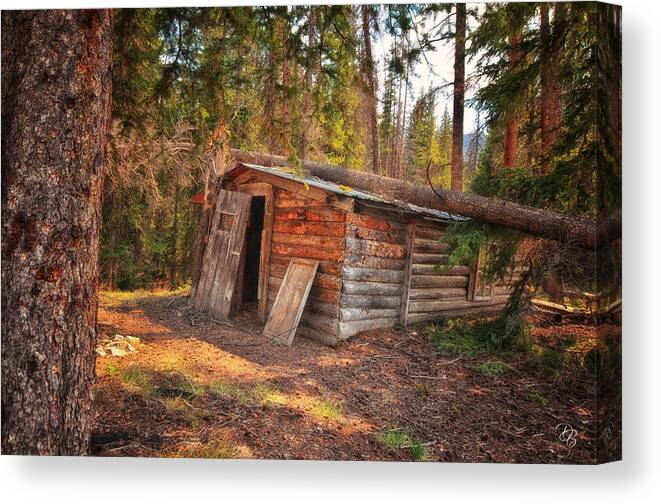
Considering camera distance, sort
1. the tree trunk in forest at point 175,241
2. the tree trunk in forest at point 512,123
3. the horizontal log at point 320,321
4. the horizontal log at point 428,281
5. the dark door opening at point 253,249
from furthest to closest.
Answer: the dark door opening at point 253,249, the horizontal log at point 428,281, the horizontal log at point 320,321, the tree trunk in forest at point 175,241, the tree trunk in forest at point 512,123

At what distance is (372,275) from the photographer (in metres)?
5.03

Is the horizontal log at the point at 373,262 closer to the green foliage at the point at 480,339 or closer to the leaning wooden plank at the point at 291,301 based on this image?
the leaning wooden plank at the point at 291,301

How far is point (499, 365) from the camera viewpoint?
3293 mm

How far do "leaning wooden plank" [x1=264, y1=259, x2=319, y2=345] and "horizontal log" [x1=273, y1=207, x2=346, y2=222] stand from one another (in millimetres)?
608

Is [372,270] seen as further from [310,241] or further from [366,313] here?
[310,241]

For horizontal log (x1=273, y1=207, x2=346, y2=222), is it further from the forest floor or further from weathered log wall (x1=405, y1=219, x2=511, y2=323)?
the forest floor

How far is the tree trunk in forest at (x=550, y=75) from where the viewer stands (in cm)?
307

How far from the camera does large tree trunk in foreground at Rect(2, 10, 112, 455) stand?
2691mm

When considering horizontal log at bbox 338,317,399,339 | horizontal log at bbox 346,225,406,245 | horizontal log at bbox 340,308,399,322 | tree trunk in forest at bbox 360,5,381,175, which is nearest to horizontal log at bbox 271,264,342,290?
horizontal log at bbox 340,308,399,322

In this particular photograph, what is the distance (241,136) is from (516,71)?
2.54 meters

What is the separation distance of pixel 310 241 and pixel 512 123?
9.50 feet

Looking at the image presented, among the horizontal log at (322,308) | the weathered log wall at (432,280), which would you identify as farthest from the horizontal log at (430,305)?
the horizontal log at (322,308)

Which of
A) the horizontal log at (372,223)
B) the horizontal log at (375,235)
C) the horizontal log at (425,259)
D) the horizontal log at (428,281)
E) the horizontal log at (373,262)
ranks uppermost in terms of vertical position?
the horizontal log at (372,223)

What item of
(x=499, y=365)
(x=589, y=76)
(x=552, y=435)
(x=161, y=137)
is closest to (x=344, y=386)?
(x=499, y=365)
